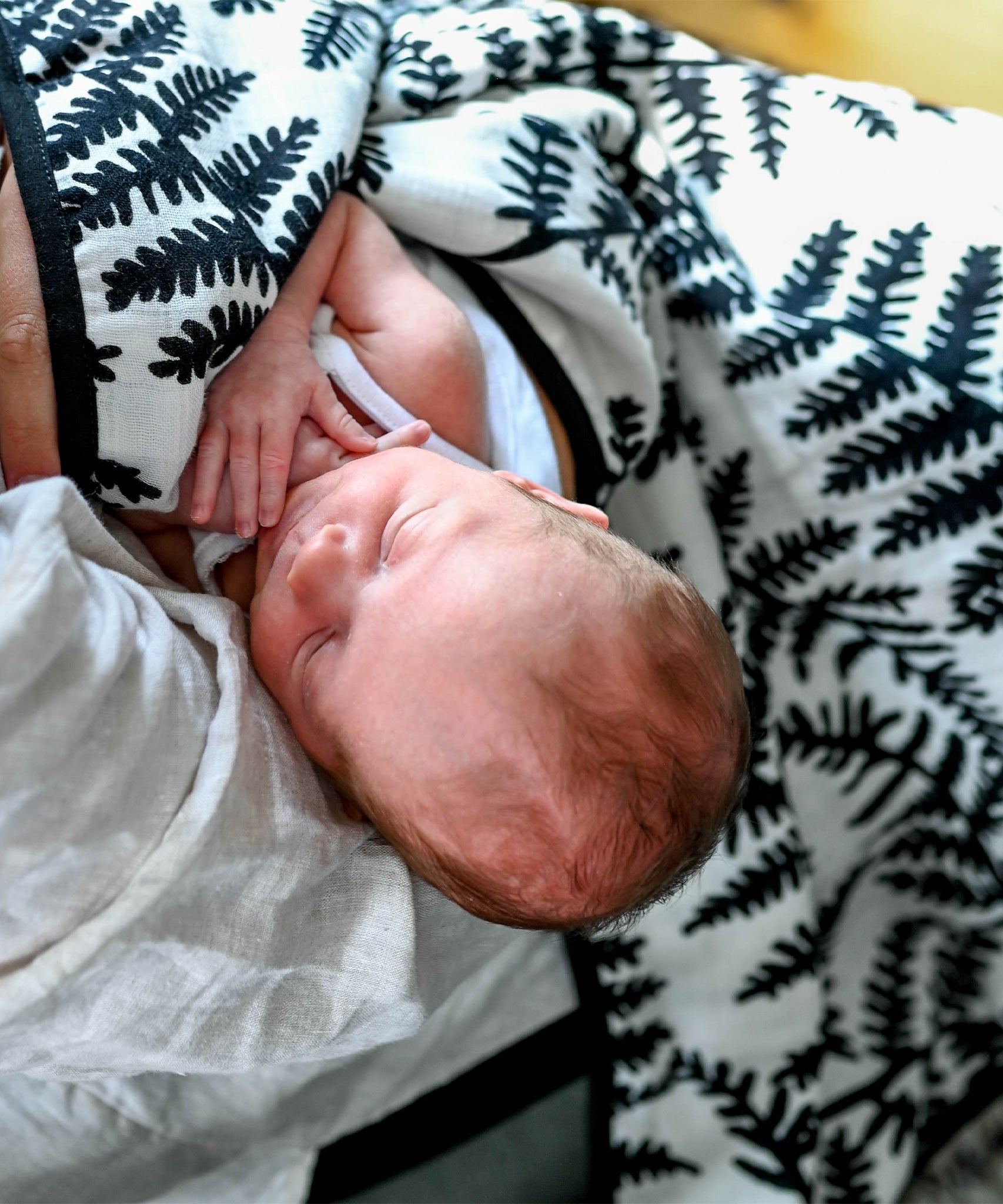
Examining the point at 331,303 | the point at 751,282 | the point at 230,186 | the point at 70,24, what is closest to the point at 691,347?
the point at 751,282

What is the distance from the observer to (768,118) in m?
1.05

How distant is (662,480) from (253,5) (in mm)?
625

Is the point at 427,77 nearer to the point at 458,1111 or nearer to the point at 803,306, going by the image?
the point at 803,306

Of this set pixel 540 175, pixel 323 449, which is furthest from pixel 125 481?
pixel 540 175

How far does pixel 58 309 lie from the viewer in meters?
0.71

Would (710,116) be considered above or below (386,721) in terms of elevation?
above

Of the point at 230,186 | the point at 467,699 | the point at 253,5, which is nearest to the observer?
the point at 467,699

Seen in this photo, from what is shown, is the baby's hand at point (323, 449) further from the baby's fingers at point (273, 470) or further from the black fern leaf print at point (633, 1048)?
the black fern leaf print at point (633, 1048)

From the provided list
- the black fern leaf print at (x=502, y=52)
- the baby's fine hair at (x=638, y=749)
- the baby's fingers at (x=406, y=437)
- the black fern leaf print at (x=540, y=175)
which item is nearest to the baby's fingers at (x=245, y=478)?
the baby's fingers at (x=406, y=437)

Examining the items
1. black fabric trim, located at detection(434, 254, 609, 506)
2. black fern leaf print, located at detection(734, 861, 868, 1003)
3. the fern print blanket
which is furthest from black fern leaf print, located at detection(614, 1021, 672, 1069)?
black fabric trim, located at detection(434, 254, 609, 506)

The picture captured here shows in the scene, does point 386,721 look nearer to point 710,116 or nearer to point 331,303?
point 331,303

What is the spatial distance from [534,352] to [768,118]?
0.36 metres

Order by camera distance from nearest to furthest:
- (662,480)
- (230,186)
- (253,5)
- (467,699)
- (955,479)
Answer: (467,699)
(230,186)
(253,5)
(955,479)
(662,480)

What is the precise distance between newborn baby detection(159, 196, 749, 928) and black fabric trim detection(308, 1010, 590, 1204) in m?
0.44
